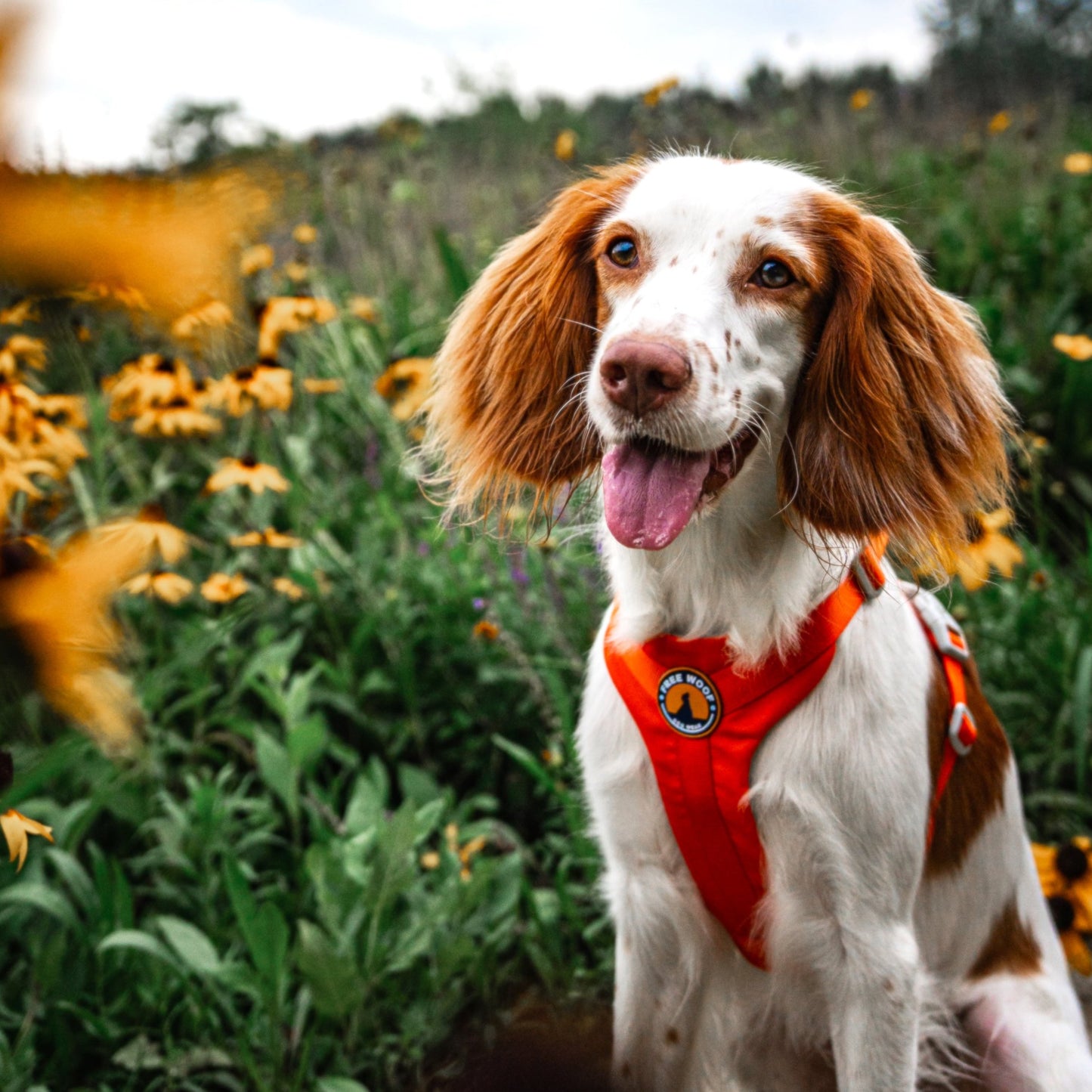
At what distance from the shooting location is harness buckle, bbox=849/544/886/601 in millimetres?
1628

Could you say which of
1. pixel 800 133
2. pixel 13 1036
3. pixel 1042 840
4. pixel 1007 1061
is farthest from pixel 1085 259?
pixel 13 1036

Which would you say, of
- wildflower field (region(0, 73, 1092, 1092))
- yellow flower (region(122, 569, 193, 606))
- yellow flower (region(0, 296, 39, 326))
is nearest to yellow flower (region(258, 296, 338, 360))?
wildflower field (region(0, 73, 1092, 1092))

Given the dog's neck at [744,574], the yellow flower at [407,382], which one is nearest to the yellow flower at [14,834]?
the dog's neck at [744,574]

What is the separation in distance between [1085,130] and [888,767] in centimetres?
697

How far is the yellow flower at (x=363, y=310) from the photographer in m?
4.15

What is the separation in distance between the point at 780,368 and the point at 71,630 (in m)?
1.29

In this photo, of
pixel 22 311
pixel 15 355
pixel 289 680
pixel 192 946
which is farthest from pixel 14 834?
pixel 289 680

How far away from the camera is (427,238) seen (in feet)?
19.1

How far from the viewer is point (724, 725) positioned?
155cm

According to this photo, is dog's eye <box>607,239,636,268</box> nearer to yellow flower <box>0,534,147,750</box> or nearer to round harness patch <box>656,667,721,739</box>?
round harness patch <box>656,667,721,739</box>

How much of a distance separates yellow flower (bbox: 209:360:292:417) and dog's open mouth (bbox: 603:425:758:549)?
1448 millimetres

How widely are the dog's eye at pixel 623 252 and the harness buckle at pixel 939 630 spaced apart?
75cm

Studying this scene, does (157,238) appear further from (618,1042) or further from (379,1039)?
(379,1039)

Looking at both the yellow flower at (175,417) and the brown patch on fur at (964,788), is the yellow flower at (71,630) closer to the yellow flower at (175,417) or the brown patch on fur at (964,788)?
the brown patch on fur at (964,788)
